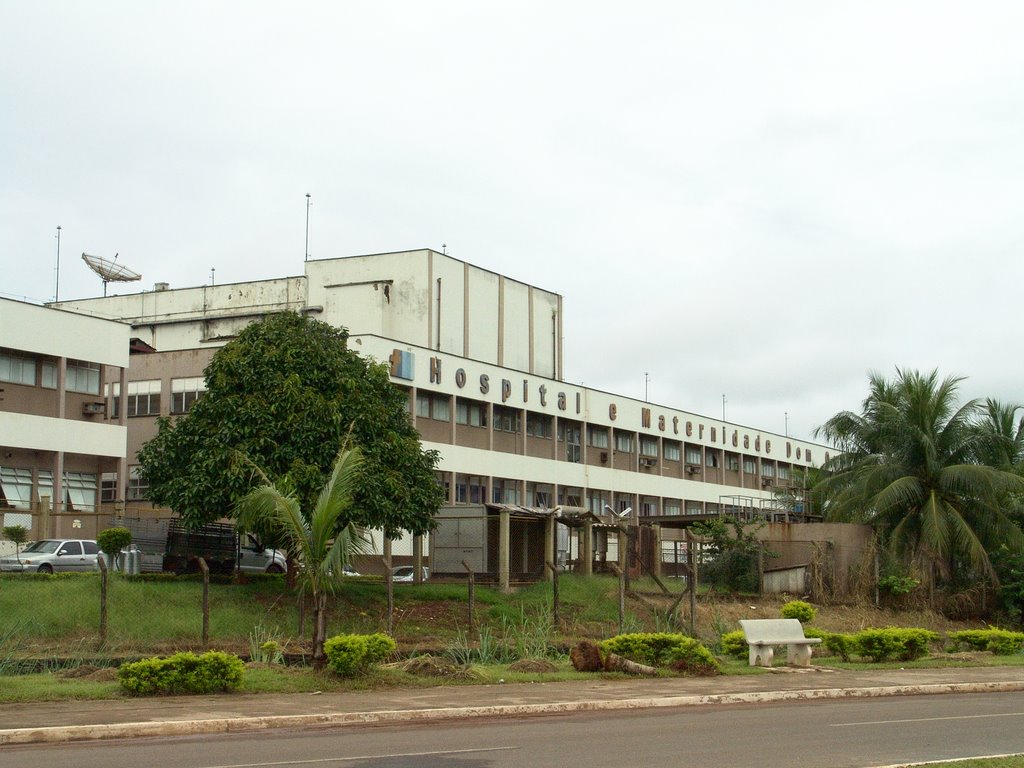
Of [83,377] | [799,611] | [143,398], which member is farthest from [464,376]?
[799,611]

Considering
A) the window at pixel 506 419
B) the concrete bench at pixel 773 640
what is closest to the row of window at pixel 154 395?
the window at pixel 506 419

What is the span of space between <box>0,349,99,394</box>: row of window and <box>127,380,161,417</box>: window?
8514mm

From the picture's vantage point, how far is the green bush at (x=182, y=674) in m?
17.3

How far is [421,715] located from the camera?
52.3ft

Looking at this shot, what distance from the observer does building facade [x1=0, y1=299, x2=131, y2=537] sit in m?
42.5

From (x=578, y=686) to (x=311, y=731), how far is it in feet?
20.8

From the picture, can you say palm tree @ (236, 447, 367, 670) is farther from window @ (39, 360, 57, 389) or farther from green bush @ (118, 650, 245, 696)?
window @ (39, 360, 57, 389)

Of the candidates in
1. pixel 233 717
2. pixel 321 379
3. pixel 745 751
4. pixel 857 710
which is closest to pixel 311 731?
pixel 233 717

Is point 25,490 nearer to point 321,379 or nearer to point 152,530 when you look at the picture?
point 152,530

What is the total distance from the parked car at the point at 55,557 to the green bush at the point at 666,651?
61.0 feet

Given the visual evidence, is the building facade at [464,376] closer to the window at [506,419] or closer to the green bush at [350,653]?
the window at [506,419]

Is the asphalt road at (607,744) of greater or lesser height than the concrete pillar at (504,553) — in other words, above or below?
below

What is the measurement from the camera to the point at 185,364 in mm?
54125

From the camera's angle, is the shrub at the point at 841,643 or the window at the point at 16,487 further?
the window at the point at 16,487
